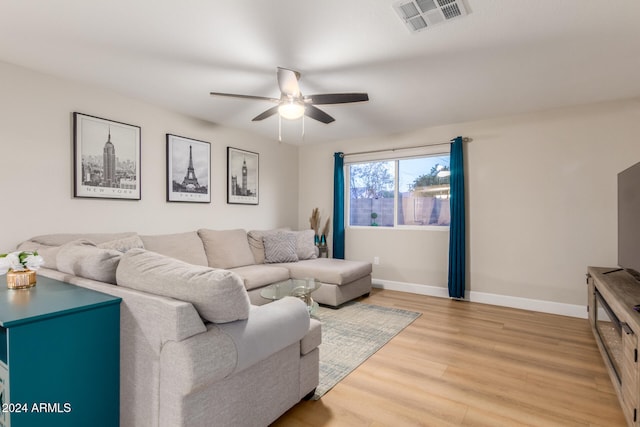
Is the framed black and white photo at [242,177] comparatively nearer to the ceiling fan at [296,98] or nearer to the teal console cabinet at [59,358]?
the ceiling fan at [296,98]

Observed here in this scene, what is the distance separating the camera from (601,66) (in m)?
2.58

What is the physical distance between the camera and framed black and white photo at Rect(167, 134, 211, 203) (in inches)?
148

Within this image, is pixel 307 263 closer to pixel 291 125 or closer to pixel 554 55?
pixel 291 125

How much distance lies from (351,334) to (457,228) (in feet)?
6.74

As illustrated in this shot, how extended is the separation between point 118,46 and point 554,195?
4.43 meters

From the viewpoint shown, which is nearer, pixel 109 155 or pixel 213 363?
pixel 213 363

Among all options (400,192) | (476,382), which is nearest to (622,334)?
(476,382)

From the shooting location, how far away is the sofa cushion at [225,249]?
12.3ft

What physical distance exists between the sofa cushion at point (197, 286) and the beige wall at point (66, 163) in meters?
1.92

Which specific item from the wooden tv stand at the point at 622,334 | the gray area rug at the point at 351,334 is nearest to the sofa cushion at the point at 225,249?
the gray area rug at the point at 351,334

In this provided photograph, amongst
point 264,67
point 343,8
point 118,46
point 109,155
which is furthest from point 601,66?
point 109,155

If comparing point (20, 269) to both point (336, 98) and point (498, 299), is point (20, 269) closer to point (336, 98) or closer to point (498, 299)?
point (336, 98)

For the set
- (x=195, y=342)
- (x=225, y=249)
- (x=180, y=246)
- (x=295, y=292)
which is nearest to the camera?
(x=195, y=342)

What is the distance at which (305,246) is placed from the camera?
4.57m
